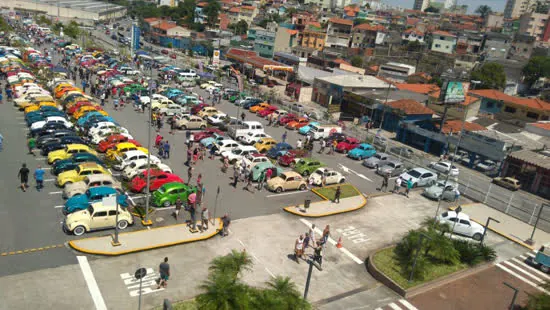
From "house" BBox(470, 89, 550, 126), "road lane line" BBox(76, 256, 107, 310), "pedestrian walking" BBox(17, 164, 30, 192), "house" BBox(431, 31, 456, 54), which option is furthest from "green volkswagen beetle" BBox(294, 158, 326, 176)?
"house" BBox(431, 31, 456, 54)

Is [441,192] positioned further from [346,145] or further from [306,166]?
[346,145]

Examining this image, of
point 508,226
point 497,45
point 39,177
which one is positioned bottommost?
point 508,226

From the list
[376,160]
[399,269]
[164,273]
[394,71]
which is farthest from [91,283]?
[394,71]

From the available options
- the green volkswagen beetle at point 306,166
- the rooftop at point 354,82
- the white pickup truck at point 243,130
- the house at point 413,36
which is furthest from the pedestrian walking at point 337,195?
the house at point 413,36

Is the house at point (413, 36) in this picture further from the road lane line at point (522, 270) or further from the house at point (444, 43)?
the road lane line at point (522, 270)

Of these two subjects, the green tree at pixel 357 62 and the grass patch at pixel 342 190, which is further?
the green tree at pixel 357 62

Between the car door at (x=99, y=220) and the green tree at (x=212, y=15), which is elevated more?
the green tree at (x=212, y=15)

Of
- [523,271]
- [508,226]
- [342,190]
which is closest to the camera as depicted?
[523,271]
